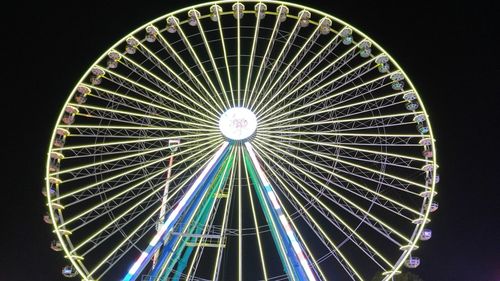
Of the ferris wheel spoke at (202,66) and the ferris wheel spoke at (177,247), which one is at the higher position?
the ferris wheel spoke at (202,66)

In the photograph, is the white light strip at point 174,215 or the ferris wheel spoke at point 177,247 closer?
the white light strip at point 174,215

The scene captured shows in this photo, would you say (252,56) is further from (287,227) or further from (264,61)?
(287,227)

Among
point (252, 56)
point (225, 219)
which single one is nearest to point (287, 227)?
point (225, 219)

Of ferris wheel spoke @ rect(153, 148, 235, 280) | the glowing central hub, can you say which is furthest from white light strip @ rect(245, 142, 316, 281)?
ferris wheel spoke @ rect(153, 148, 235, 280)

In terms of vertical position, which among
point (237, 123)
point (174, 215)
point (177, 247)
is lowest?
point (177, 247)

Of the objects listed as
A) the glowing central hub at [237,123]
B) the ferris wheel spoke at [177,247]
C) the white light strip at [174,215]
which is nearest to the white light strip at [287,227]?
the glowing central hub at [237,123]

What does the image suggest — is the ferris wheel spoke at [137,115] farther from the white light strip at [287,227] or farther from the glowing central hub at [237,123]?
the white light strip at [287,227]

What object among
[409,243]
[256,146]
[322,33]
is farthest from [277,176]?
[322,33]

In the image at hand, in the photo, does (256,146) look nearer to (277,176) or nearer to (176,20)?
(277,176)

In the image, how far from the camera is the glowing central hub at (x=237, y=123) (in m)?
17.7

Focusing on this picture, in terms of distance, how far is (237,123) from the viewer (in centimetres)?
1784

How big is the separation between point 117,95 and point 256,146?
237 inches

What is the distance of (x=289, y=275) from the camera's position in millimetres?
15648

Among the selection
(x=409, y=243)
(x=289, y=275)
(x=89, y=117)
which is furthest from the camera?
(x=89, y=117)
